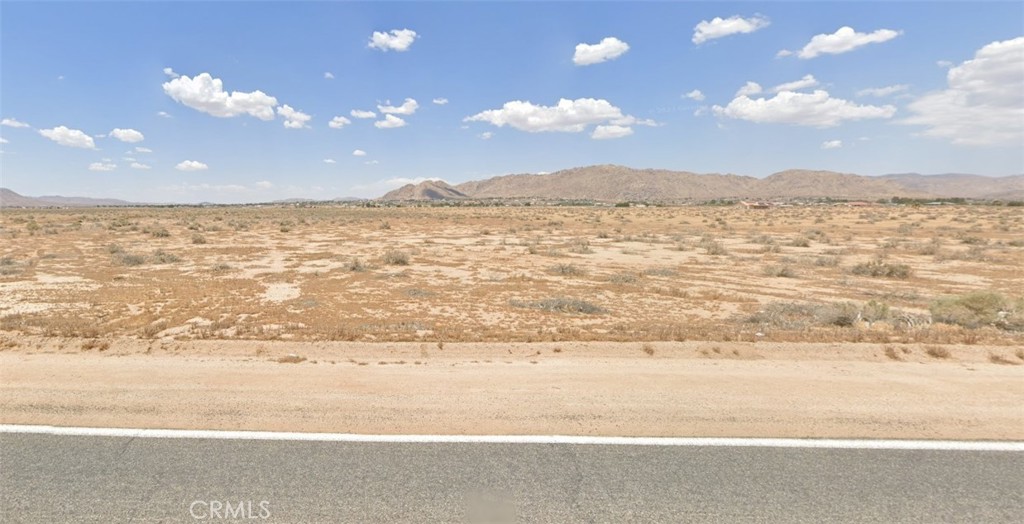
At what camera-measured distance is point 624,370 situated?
7031mm

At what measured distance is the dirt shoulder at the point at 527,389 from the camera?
5246mm

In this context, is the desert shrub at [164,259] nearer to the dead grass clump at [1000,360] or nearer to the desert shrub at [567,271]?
the desert shrub at [567,271]

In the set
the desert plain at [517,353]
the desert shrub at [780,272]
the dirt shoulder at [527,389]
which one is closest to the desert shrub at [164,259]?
the desert plain at [517,353]

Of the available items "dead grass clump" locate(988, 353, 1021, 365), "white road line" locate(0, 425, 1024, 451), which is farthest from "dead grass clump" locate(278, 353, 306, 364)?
"dead grass clump" locate(988, 353, 1021, 365)

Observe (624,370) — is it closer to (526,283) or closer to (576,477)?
(576,477)

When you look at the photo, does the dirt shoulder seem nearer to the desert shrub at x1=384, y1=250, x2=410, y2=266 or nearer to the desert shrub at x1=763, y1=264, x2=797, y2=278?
the desert shrub at x1=763, y1=264, x2=797, y2=278

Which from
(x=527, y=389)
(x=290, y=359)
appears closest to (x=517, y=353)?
(x=527, y=389)

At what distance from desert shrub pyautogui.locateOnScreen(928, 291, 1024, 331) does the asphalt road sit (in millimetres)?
8235

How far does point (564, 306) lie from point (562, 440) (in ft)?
26.9

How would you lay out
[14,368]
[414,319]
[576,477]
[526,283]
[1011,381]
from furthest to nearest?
[526,283], [414,319], [14,368], [1011,381], [576,477]

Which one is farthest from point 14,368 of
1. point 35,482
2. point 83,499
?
point 83,499

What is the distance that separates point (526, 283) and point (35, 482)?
552 inches

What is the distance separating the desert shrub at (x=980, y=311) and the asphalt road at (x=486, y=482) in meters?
8.23

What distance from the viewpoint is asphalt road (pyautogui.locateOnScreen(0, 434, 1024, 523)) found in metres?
3.75
